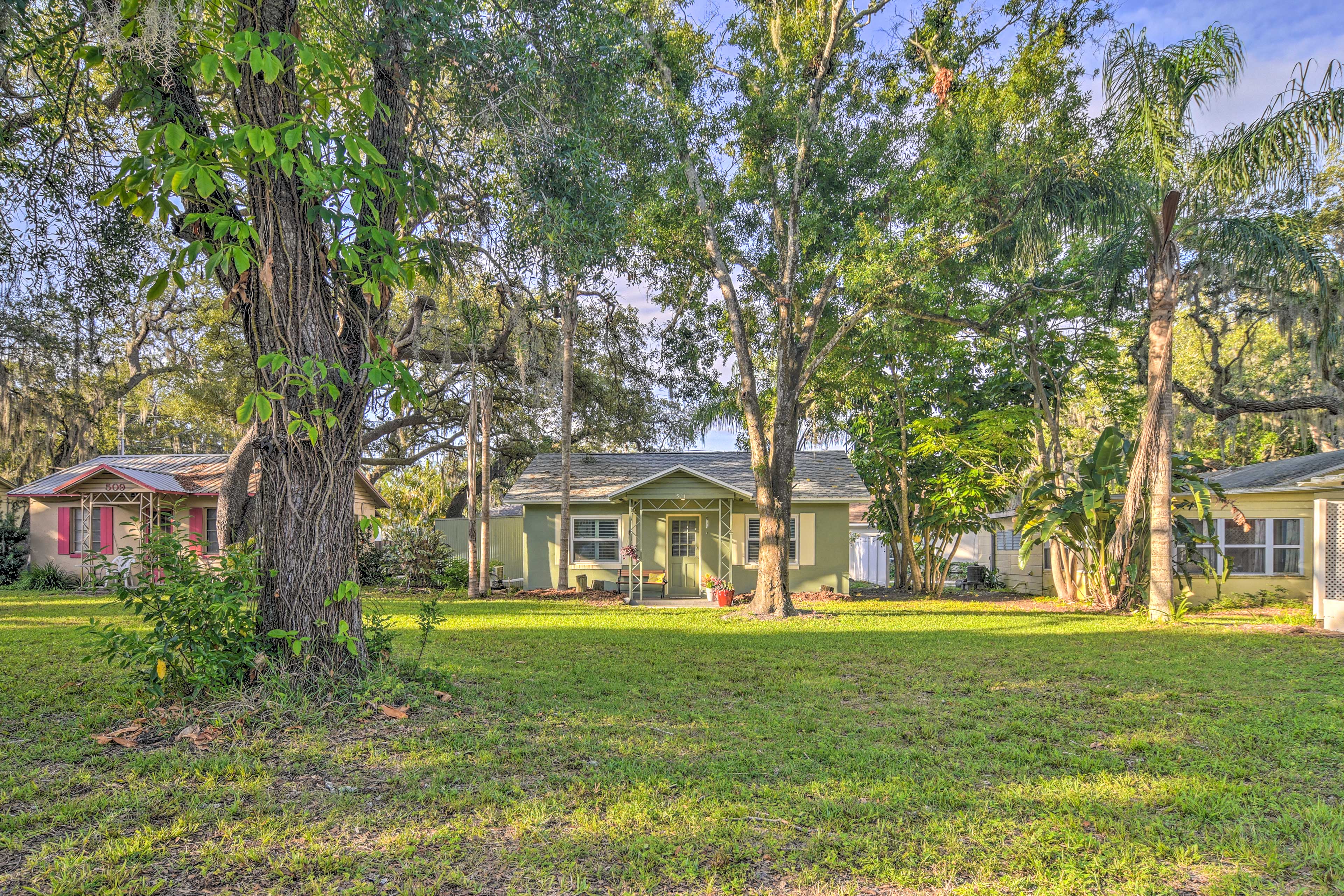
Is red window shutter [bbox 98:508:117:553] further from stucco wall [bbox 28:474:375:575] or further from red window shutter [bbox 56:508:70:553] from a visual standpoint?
red window shutter [bbox 56:508:70:553]

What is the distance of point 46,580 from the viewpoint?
17531 millimetres

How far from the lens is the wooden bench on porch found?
1678 cm

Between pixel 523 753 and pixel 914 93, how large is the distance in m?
13.0

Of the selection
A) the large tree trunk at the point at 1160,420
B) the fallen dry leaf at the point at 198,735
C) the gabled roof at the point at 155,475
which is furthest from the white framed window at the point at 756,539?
the fallen dry leaf at the point at 198,735

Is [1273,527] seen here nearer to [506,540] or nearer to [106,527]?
[506,540]

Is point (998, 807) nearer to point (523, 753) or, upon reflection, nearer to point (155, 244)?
point (523, 753)

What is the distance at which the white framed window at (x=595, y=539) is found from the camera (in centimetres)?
1792

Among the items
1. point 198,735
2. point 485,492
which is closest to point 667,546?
point 485,492

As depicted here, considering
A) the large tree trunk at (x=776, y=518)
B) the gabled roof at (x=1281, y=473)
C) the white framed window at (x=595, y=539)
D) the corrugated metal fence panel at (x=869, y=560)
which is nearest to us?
the large tree trunk at (x=776, y=518)

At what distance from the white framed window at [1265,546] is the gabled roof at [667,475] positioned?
7.60 metres

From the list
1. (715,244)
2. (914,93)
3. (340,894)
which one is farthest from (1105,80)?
(340,894)

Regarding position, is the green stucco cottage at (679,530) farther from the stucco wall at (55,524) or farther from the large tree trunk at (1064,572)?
the stucco wall at (55,524)

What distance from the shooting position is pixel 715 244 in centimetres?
1311

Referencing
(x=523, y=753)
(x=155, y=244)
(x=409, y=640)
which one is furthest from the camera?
(x=409, y=640)
